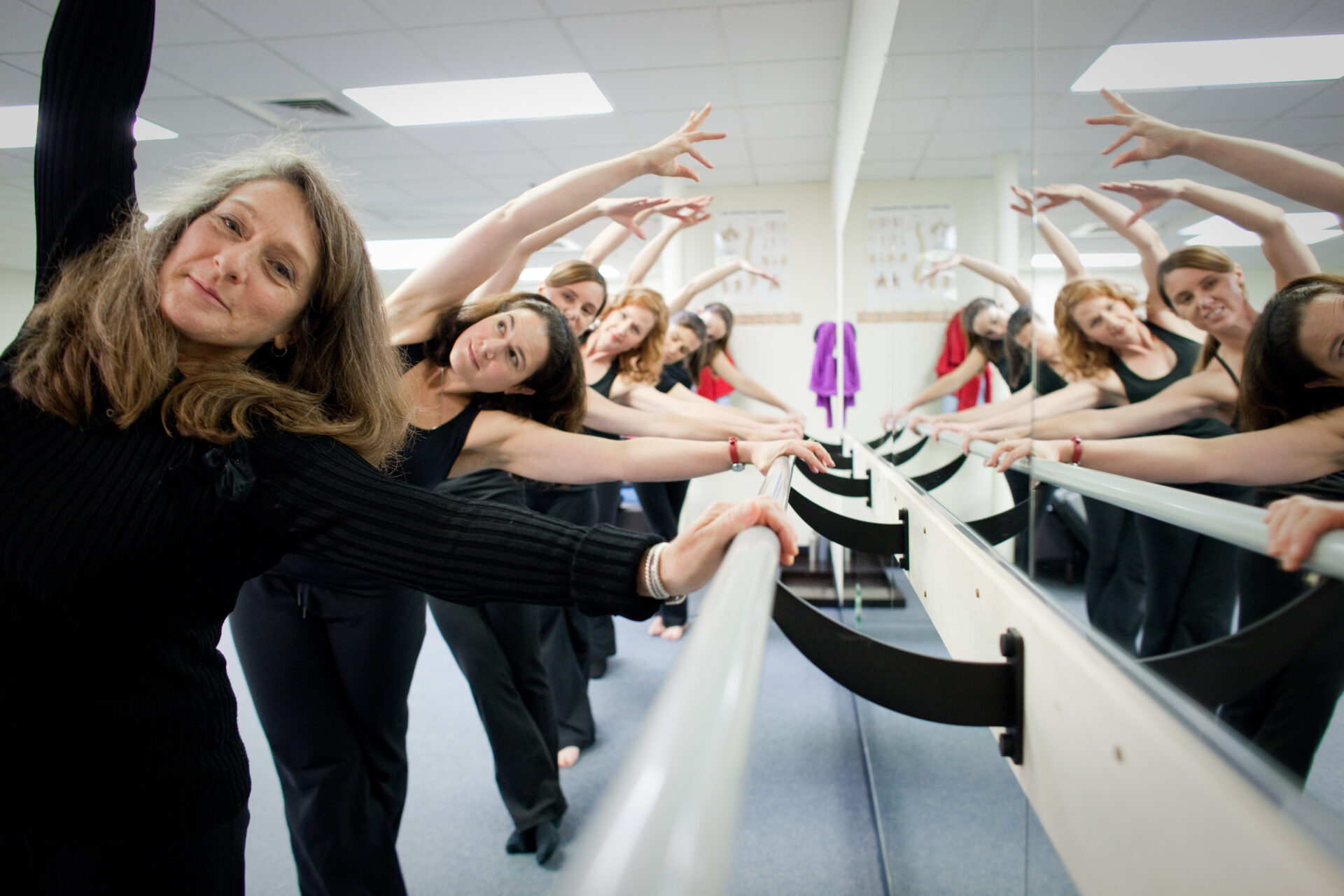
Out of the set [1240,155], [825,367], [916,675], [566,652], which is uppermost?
[825,367]

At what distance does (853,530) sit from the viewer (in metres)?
1.09

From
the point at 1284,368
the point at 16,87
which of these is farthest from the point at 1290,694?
the point at 16,87

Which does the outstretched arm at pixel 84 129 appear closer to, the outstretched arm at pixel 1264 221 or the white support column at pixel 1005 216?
the outstretched arm at pixel 1264 221

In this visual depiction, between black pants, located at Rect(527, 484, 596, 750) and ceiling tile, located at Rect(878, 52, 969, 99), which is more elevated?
ceiling tile, located at Rect(878, 52, 969, 99)

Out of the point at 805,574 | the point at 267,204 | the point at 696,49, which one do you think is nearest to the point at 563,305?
the point at 267,204

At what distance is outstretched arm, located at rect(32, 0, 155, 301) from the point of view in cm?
87

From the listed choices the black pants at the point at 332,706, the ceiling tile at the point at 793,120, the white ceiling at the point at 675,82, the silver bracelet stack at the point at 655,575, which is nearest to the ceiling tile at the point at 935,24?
the white ceiling at the point at 675,82

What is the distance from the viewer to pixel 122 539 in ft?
2.24

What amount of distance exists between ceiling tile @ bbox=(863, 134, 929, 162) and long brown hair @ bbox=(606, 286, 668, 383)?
885mm

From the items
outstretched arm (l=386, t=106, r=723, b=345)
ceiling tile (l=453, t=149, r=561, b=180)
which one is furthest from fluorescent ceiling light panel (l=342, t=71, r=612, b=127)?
outstretched arm (l=386, t=106, r=723, b=345)

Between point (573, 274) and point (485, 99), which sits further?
point (485, 99)

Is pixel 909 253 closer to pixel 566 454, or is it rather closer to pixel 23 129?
pixel 566 454

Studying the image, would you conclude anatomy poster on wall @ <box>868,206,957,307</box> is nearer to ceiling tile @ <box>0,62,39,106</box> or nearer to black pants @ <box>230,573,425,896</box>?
black pants @ <box>230,573,425,896</box>

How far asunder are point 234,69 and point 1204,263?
442 cm
